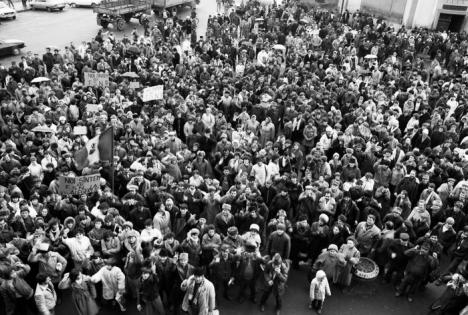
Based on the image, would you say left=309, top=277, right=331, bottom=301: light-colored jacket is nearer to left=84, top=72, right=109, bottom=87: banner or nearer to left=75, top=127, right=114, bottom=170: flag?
left=75, top=127, right=114, bottom=170: flag

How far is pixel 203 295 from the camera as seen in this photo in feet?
23.5

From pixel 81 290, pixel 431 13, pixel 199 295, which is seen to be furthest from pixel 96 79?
pixel 431 13

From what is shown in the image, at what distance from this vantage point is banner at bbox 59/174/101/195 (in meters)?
9.14

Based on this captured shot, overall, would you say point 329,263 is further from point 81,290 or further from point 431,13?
point 431,13

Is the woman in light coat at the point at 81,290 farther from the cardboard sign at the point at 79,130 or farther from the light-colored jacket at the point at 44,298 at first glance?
the cardboard sign at the point at 79,130

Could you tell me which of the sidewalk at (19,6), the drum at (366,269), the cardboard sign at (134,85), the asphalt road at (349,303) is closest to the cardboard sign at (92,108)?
the cardboard sign at (134,85)

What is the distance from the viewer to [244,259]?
8023 millimetres

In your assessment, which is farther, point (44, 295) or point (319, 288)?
point (319, 288)

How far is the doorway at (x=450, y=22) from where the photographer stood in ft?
89.2

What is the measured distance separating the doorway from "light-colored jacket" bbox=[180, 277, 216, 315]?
25.8 metres

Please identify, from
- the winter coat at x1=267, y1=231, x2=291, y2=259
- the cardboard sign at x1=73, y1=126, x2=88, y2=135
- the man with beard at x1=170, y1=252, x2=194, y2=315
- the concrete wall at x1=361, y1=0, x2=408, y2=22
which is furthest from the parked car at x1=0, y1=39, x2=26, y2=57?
the concrete wall at x1=361, y1=0, x2=408, y2=22

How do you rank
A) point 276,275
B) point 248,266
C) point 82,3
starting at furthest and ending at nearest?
point 82,3, point 248,266, point 276,275

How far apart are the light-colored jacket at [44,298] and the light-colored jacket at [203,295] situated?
2189 mm

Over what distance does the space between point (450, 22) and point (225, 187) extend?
942 inches
